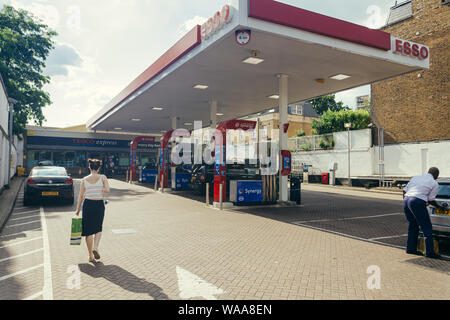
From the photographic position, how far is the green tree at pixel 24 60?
26.2 meters

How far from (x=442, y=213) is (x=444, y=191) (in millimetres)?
460

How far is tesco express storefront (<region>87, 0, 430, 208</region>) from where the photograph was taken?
9719 millimetres

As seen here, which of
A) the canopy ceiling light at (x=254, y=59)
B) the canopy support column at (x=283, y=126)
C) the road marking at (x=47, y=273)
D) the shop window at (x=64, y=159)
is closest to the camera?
the road marking at (x=47, y=273)

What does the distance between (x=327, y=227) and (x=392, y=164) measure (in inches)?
680

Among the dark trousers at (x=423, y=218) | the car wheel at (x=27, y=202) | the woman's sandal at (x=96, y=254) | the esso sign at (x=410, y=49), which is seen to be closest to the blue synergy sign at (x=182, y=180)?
the car wheel at (x=27, y=202)

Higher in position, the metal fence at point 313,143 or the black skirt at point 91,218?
the metal fence at point 313,143

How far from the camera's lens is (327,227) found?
364 inches

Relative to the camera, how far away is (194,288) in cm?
449

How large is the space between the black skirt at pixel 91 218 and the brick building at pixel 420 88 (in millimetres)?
22903

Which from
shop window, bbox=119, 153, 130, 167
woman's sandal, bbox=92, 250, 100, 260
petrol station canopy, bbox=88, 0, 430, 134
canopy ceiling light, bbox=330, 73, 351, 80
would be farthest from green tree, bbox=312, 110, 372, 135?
woman's sandal, bbox=92, 250, 100, 260

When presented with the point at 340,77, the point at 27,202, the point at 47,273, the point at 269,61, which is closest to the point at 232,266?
the point at 47,273

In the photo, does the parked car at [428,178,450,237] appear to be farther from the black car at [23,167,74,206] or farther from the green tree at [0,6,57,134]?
the green tree at [0,6,57,134]

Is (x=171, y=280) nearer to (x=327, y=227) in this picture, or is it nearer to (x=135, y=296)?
(x=135, y=296)

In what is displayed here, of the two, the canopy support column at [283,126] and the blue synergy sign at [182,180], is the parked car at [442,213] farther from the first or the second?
the blue synergy sign at [182,180]
